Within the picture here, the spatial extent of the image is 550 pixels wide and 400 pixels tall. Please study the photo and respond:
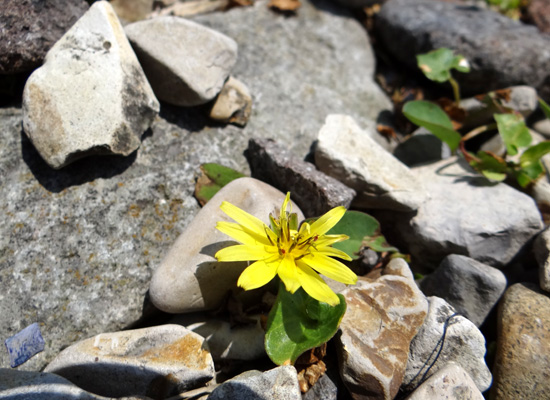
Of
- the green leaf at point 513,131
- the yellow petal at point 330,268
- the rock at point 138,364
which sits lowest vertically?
the rock at point 138,364

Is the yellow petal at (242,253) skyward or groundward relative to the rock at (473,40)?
groundward

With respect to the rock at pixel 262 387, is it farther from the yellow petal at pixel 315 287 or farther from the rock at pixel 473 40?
the rock at pixel 473 40

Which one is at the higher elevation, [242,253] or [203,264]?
[242,253]

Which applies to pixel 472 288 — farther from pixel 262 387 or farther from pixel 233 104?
pixel 233 104

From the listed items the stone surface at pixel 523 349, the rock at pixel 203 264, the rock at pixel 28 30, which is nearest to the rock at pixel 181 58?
the rock at pixel 28 30

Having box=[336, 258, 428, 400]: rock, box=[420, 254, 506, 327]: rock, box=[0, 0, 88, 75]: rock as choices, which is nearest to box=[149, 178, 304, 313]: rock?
box=[336, 258, 428, 400]: rock

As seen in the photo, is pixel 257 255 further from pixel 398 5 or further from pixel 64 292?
pixel 398 5

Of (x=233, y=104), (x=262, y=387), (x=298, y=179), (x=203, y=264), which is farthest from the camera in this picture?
(x=233, y=104)

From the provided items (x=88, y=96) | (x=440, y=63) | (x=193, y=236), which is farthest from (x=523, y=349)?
(x=88, y=96)
